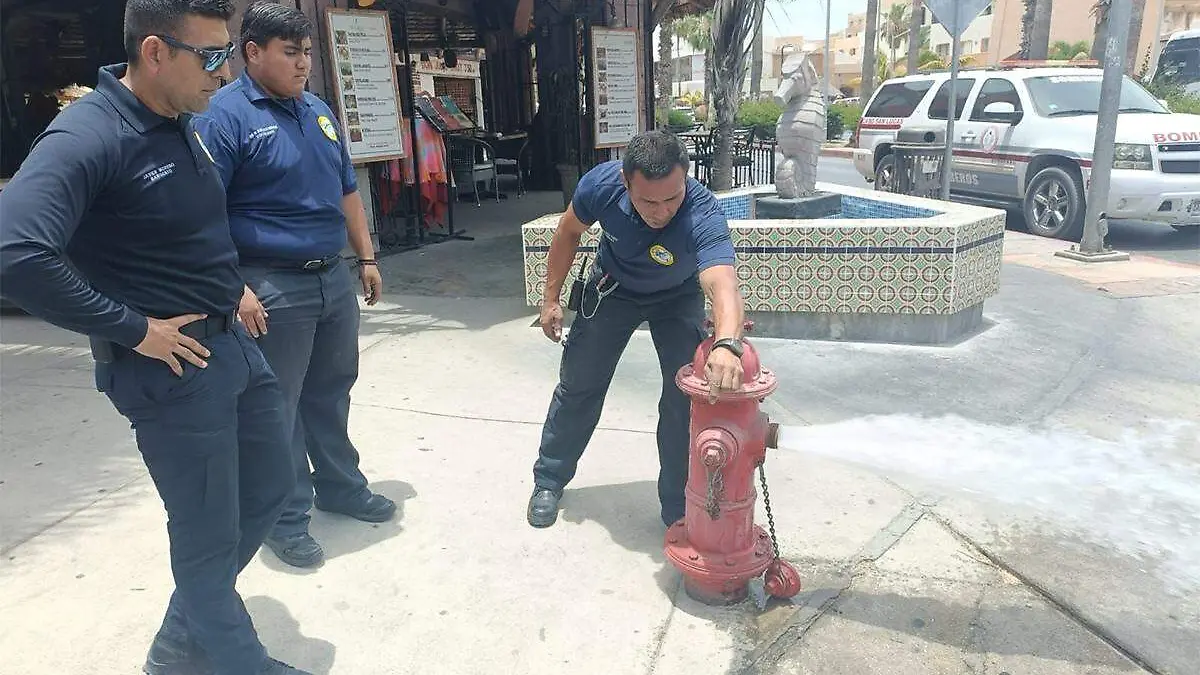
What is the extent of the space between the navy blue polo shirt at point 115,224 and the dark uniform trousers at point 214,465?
15 cm

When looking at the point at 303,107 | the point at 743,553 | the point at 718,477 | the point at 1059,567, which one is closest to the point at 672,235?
the point at 718,477

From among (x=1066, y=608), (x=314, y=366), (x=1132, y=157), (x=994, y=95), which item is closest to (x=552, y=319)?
(x=314, y=366)

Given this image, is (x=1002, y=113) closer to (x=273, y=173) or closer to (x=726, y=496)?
(x=726, y=496)

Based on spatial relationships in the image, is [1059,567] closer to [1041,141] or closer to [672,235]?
[672,235]

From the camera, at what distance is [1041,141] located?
9.73 metres

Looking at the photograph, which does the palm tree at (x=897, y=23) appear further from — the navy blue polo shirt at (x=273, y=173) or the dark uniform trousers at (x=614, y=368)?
the navy blue polo shirt at (x=273, y=173)

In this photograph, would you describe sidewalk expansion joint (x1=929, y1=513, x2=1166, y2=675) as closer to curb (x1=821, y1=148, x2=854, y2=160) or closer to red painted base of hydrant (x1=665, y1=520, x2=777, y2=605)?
red painted base of hydrant (x1=665, y1=520, x2=777, y2=605)

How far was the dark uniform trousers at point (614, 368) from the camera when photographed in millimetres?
3221

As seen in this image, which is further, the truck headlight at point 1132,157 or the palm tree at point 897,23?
the palm tree at point 897,23

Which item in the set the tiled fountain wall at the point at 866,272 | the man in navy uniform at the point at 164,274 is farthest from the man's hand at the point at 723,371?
the tiled fountain wall at the point at 866,272

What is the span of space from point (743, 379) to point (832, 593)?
899 millimetres

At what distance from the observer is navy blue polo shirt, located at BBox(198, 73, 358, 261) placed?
111 inches

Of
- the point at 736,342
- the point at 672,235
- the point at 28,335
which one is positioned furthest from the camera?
the point at 28,335

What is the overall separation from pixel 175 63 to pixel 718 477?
1.87 meters
